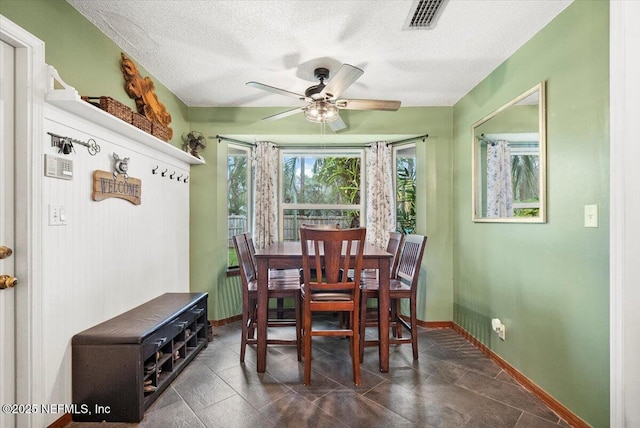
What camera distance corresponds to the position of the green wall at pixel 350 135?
3342 mm

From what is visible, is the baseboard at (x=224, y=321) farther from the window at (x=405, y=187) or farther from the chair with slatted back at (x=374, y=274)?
the window at (x=405, y=187)

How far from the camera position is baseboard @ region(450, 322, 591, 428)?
170 centimetres

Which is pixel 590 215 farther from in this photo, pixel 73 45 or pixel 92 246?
pixel 73 45

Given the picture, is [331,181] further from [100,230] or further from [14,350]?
[14,350]

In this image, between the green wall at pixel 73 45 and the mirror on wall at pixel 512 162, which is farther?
the mirror on wall at pixel 512 162

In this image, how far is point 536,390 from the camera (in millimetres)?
1979

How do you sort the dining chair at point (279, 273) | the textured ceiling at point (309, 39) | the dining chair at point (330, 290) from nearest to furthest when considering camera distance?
the textured ceiling at point (309, 39) → the dining chair at point (330, 290) → the dining chair at point (279, 273)

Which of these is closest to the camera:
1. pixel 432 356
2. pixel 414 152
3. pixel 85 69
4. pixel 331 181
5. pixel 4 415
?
pixel 4 415

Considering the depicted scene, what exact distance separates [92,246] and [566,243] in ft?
9.72

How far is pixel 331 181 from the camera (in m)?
4.01

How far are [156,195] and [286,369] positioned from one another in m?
1.89

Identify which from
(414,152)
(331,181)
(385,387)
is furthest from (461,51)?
(385,387)

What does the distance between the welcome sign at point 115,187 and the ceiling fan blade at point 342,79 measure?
1639 millimetres

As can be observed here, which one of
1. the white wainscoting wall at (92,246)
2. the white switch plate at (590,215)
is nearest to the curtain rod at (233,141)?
the white wainscoting wall at (92,246)
